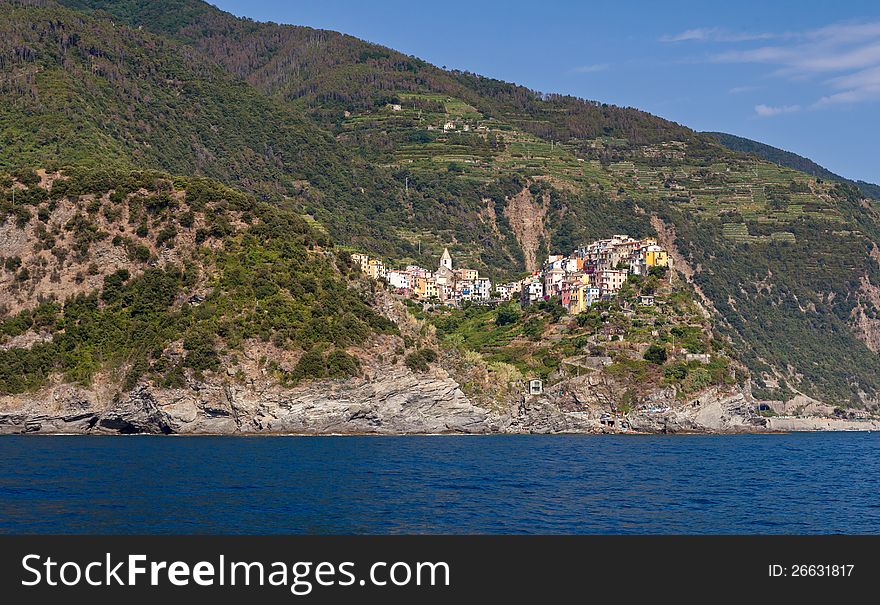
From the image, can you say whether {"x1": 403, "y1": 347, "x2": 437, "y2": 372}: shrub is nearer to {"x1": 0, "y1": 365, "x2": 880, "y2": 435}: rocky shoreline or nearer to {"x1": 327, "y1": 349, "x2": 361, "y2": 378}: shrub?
{"x1": 0, "y1": 365, "x2": 880, "y2": 435}: rocky shoreline

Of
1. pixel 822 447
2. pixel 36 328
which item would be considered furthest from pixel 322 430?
pixel 822 447

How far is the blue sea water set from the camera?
58.4m

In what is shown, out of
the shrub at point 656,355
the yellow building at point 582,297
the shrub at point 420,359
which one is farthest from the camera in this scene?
the yellow building at point 582,297

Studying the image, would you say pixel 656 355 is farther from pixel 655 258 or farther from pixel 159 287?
pixel 159 287

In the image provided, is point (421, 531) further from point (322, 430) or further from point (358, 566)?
point (322, 430)

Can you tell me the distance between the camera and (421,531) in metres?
55.4

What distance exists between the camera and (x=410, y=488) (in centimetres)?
7356

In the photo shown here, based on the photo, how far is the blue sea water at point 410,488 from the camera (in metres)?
58.4

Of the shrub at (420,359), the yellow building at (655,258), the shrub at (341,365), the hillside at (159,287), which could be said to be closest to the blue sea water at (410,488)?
the shrub at (341,365)

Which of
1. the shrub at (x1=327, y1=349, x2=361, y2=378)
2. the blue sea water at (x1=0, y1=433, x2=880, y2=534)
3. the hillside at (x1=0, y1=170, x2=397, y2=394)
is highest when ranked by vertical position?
the hillside at (x1=0, y1=170, x2=397, y2=394)

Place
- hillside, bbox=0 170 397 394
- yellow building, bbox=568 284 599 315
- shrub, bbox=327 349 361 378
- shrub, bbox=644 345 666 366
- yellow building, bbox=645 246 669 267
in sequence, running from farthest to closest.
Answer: yellow building, bbox=645 246 669 267 → yellow building, bbox=568 284 599 315 → shrub, bbox=644 345 666 366 → shrub, bbox=327 349 361 378 → hillside, bbox=0 170 397 394

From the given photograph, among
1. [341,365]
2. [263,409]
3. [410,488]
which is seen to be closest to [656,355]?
[341,365]

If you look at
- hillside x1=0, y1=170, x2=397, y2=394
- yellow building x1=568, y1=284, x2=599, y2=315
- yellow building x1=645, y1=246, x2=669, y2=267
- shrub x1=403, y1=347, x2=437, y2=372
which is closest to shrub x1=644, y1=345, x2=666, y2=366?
yellow building x1=568, y1=284, x2=599, y2=315

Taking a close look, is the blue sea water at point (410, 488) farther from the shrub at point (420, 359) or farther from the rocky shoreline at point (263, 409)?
the shrub at point (420, 359)
